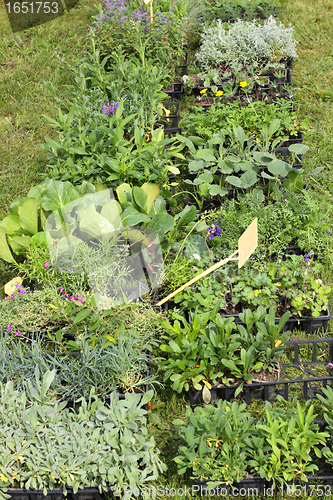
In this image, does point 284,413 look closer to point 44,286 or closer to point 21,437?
point 21,437

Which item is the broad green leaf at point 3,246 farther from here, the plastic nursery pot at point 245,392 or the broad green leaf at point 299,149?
the broad green leaf at point 299,149

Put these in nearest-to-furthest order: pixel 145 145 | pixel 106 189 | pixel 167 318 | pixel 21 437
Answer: pixel 21 437
pixel 167 318
pixel 106 189
pixel 145 145

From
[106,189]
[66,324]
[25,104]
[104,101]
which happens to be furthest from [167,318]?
[25,104]

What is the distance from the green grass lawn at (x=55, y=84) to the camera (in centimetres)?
344

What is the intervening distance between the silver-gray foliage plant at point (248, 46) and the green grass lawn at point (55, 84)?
30 centimetres

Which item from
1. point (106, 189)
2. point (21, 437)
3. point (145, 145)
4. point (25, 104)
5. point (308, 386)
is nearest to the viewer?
point (21, 437)

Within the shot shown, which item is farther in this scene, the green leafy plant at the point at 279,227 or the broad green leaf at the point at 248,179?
the broad green leaf at the point at 248,179

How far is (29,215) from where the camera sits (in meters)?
2.50

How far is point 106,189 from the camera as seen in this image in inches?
101

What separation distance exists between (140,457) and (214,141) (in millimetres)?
2104

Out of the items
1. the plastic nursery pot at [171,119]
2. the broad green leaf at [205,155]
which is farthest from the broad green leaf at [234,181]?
the plastic nursery pot at [171,119]

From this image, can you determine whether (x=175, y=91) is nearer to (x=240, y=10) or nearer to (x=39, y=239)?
(x=240, y=10)

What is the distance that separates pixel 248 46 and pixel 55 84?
6.06 ft

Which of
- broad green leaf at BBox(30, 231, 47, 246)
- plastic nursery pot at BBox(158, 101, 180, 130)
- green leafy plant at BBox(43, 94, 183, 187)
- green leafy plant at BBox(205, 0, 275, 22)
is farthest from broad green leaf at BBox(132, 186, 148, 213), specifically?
green leafy plant at BBox(205, 0, 275, 22)
